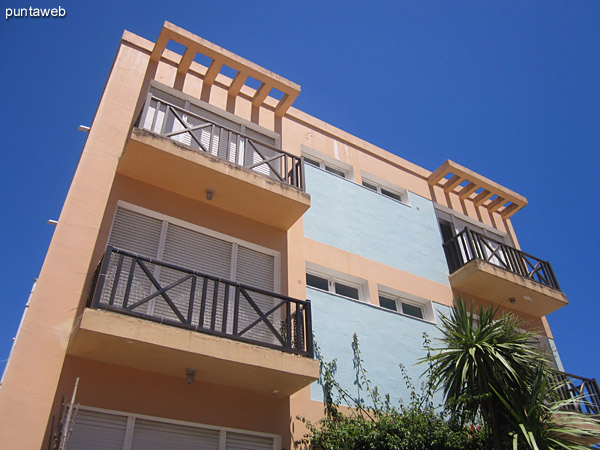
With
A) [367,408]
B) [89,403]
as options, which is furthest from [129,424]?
[367,408]

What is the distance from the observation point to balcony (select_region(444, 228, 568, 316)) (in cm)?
1445

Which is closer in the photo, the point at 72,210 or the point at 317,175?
the point at 72,210

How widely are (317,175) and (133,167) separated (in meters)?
5.42

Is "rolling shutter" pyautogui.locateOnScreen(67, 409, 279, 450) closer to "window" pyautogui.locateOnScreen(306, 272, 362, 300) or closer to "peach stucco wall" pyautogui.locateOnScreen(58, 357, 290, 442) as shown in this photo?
"peach stucco wall" pyautogui.locateOnScreen(58, 357, 290, 442)

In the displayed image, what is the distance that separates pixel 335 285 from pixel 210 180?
4.07 meters

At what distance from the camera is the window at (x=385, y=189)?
623 inches

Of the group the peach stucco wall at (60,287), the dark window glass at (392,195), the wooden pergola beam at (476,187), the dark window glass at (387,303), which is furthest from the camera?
the wooden pergola beam at (476,187)

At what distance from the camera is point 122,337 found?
7.59 metres

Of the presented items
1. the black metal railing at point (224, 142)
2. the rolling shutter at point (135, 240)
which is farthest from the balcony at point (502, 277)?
the rolling shutter at point (135, 240)

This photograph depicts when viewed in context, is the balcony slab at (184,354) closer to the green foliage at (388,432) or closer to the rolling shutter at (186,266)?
the rolling shutter at (186,266)

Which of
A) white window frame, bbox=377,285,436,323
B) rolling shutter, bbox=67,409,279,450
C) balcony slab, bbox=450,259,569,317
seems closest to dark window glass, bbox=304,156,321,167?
white window frame, bbox=377,285,436,323

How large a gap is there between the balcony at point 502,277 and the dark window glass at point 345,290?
11.5 ft

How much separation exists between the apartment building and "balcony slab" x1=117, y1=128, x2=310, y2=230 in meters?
0.03

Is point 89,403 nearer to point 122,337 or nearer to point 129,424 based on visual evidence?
point 129,424
